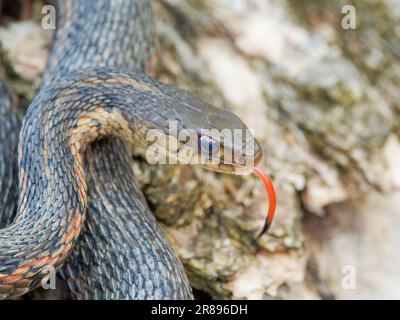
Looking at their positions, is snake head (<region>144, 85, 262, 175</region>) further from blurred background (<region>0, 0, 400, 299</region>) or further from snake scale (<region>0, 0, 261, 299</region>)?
blurred background (<region>0, 0, 400, 299</region>)

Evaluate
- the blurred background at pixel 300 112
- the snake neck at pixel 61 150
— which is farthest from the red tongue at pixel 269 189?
the snake neck at pixel 61 150

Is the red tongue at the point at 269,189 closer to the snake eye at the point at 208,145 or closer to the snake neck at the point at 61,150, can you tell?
the snake eye at the point at 208,145

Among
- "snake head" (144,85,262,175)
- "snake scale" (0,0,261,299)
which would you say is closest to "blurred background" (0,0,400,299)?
"snake scale" (0,0,261,299)

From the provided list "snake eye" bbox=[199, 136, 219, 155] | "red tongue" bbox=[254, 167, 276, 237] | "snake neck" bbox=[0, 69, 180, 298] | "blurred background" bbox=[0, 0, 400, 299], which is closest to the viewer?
"snake neck" bbox=[0, 69, 180, 298]

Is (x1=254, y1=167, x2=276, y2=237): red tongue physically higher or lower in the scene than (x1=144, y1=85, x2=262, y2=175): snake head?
lower

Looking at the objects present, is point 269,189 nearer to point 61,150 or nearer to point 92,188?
point 92,188
